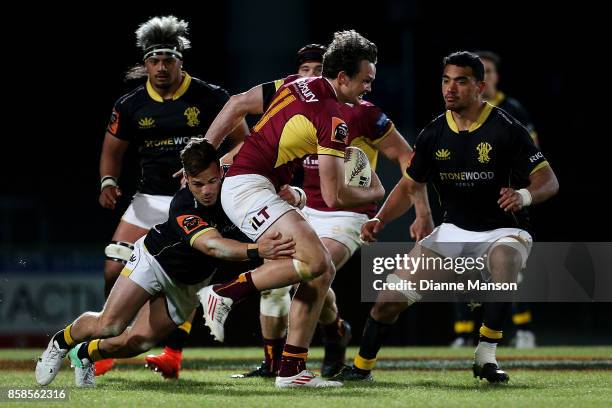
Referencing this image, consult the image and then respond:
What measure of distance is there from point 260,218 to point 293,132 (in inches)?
19.4

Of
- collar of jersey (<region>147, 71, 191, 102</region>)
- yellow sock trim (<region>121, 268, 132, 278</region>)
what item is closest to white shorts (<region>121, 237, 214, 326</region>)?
yellow sock trim (<region>121, 268, 132, 278</region>)

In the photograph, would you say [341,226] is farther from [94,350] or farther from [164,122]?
[94,350]

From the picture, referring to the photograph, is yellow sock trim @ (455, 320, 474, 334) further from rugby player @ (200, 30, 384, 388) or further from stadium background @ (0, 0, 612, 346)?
rugby player @ (200, 30, 384, 388)

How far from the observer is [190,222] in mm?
5875

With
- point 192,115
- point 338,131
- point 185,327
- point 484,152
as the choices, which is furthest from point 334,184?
point 192,115

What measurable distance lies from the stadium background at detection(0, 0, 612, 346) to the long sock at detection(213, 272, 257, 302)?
693 cm

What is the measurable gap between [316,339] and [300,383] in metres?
4.94

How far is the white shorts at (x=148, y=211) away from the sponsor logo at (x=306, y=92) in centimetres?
182

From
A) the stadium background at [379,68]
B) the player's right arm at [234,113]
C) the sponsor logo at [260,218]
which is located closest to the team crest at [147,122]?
the player's right arm at [234,113]

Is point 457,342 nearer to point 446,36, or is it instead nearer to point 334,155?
point 334,155

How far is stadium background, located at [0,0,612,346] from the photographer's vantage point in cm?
1298

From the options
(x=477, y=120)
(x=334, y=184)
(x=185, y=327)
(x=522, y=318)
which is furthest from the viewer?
(x=522, y=318)

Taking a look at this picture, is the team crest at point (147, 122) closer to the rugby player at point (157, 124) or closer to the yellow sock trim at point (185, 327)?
the rugby player at point (157, 124)

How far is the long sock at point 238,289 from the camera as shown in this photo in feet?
18.7
